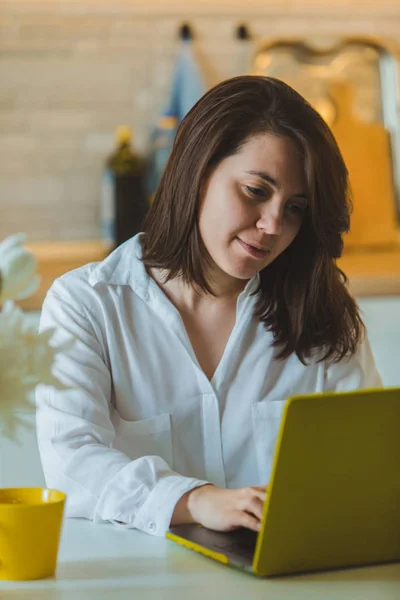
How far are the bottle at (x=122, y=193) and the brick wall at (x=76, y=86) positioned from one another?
6 cm

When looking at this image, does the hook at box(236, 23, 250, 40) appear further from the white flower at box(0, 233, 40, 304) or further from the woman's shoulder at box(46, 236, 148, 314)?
the white flower at box(0, 233, 40, 304)

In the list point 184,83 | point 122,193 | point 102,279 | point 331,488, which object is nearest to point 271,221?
point 102,279

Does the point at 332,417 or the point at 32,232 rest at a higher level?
the point at 32,232

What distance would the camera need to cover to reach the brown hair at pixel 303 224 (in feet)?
A: 4.90

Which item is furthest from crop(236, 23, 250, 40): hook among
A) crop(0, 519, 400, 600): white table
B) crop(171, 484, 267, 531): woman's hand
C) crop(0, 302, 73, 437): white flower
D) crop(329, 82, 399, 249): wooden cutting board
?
crop(0, 302, 73, 437): white flower

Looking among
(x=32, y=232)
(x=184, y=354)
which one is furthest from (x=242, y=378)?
Answer: (x=32, y=232)

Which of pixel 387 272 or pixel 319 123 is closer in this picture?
pixel 319 123

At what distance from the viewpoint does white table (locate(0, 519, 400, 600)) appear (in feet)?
2.92

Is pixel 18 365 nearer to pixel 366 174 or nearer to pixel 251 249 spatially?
pixel 251 249

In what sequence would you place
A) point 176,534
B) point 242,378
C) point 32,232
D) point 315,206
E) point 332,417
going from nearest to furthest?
point 332,417, point 176,534, point 315,206, point 242,378, point 32,232

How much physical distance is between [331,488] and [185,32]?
94.0 inches

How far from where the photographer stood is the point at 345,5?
126 inches

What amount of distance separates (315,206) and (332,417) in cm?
65

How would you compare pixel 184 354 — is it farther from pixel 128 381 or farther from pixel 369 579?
pixel 369 579
